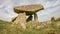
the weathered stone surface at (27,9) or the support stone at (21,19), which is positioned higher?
the weathered stone surface at (27,9)

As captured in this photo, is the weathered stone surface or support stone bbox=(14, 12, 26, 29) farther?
the weathered stone surface

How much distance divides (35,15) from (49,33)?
5.72 m

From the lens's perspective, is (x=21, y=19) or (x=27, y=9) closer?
(x=21, y=19)

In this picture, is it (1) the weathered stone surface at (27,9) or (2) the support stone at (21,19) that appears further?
(1) the weathered stone surface at (27,9)

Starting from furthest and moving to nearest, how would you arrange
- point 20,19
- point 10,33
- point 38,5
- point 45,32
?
point 38,5 → point 20,19 → point 45,32 → point 10,33

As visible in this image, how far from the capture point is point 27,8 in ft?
53.2

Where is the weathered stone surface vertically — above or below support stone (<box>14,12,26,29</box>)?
above

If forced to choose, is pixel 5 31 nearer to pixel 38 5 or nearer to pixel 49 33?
pixel 49 33

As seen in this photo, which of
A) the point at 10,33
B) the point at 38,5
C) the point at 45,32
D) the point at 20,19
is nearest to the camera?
the point at 10,33

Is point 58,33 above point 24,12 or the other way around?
the other way around

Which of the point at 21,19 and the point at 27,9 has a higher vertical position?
the point at 27,9

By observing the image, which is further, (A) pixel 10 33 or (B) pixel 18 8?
(B) pixel 18 8

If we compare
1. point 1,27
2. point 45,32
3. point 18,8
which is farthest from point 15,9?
point 45,32

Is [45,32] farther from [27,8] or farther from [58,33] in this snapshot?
[27,8]
